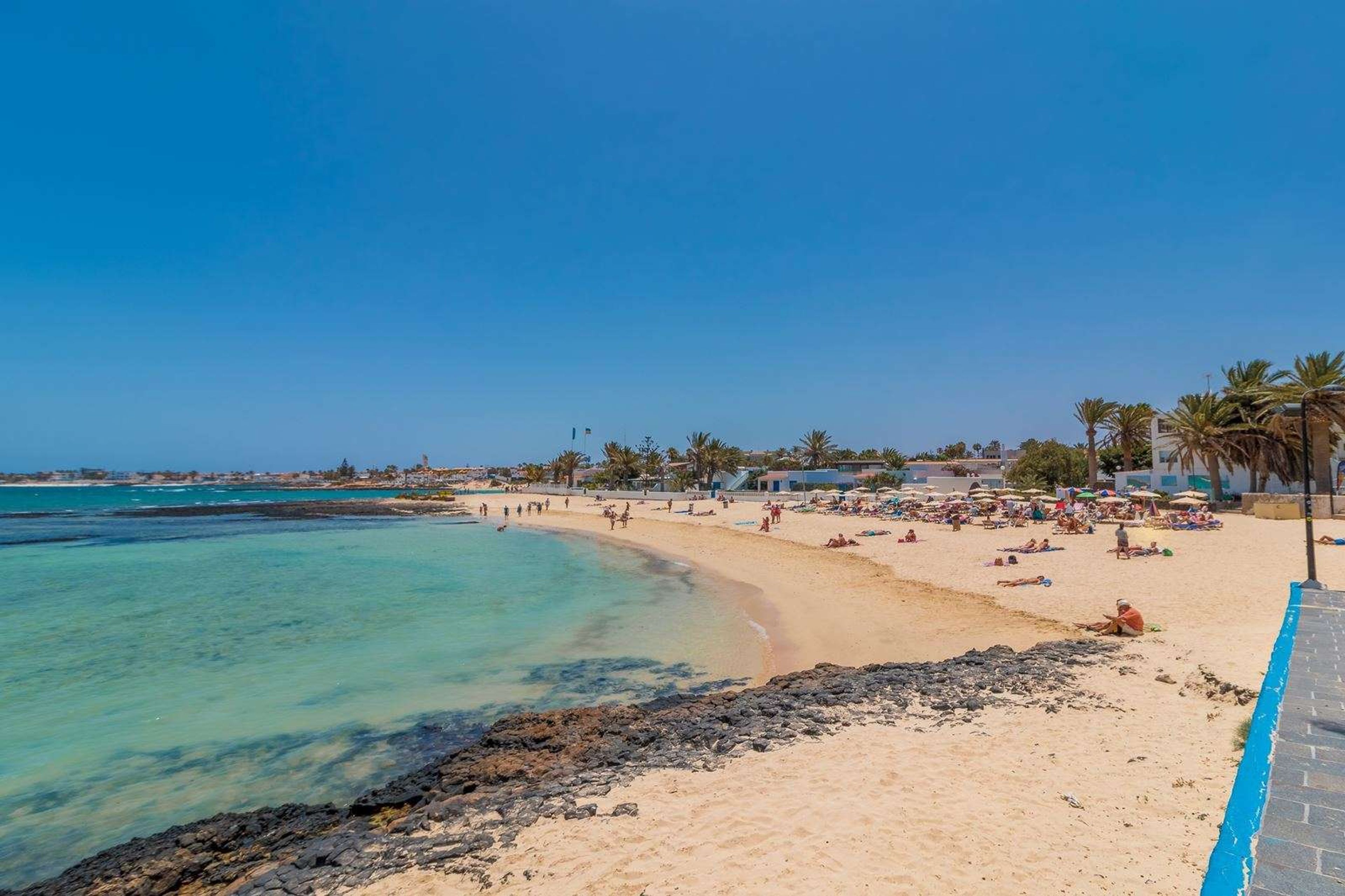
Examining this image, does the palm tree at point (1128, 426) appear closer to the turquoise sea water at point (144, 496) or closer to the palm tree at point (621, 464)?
the palm tree at point (621, 464)

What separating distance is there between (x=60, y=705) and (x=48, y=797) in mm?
4164

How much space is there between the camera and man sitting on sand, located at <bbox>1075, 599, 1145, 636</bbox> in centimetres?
992

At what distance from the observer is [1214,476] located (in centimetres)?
3225

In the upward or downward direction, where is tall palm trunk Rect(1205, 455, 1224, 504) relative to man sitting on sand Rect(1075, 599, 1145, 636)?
upward

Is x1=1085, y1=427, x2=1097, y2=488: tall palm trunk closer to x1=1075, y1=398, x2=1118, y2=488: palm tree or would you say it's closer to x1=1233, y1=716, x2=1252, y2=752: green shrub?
x1=1075, y1=398, x2=1118, y2=488: palm tree

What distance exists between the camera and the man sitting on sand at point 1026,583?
591 inches

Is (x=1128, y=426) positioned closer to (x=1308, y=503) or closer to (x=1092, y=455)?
(x=1092, y=455)

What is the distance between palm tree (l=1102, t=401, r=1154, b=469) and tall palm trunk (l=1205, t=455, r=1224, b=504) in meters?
11.4

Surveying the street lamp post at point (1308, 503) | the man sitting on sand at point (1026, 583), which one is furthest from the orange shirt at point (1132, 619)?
the man sitting on sand at point (1026, 583)

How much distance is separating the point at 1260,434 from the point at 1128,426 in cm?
1348

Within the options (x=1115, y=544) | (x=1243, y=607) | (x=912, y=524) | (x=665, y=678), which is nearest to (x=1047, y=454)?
(x=912, y=524)

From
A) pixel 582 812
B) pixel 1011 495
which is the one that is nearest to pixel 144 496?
pixel 1011 495

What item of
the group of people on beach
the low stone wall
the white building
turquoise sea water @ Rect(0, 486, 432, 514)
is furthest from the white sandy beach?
turquoise sea water @ Rect(0, 486, 432, 514)

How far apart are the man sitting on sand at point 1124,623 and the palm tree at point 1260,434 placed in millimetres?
27823
